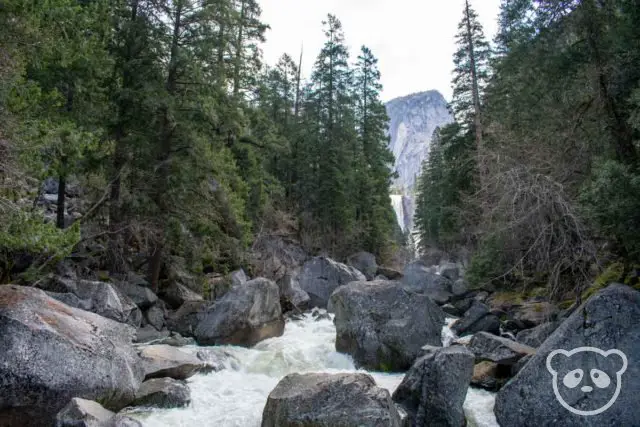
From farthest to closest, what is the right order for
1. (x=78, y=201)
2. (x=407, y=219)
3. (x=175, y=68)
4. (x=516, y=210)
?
(x=407, y=219) → (x=78, y=201) → (x=175, y=68) → (x=516, y=210)

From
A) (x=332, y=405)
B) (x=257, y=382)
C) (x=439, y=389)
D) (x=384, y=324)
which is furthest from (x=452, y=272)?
(x=332, y=405)

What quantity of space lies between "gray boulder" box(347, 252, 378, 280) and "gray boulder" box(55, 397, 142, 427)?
22773 millimetres

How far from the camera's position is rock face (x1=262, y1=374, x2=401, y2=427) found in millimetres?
5816

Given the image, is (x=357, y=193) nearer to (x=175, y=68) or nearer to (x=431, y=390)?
(x=175, y=68)

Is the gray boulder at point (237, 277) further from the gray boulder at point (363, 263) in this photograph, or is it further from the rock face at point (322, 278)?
the gray boulder at point (363, 263)

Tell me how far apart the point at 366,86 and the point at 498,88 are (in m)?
14.2

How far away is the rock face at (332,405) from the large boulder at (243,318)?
5.47 m

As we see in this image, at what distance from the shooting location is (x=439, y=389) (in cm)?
700

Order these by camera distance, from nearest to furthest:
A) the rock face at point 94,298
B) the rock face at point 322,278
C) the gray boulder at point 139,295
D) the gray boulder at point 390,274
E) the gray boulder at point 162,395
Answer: the gray boulder at point 162,395 < the rock face at point 94,298 < the gray boulder at point 139,295 < the rock face at point 322,278 < the gray boulder at point 390,274

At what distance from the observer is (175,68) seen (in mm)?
14117

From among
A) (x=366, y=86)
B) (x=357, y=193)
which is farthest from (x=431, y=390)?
(x=366, y=86)

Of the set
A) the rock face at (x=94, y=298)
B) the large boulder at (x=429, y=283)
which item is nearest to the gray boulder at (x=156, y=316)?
the rock face at (x=94, y=298)

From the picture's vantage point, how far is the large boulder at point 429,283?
790 inches

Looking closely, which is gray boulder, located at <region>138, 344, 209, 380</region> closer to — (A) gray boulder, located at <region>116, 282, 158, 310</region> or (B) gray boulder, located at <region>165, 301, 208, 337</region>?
(B) gray boulder, located at <region>165, 301, 208, 337</region>
